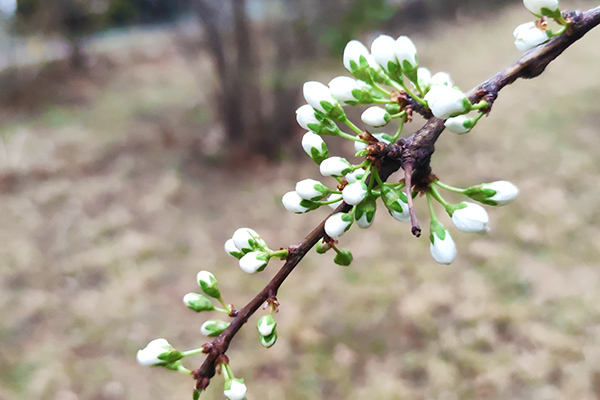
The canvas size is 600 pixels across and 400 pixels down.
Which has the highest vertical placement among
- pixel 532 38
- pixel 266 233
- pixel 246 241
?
pixel 532 38

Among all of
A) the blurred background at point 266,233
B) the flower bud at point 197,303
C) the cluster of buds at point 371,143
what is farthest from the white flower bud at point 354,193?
the blurred background at point 266,233

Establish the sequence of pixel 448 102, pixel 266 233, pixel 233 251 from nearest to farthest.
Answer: pixel 448 102, pixel 233 251, pixel 266 233

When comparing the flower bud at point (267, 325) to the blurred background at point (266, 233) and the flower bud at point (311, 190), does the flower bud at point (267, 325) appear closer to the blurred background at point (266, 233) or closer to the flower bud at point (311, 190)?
the flower bud at point (311, 190)

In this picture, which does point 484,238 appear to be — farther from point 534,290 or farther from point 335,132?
point 335,132

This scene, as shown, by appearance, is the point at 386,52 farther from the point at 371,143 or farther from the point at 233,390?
the point at 233,390

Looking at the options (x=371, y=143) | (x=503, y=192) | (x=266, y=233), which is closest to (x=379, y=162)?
(x=371, y=143)

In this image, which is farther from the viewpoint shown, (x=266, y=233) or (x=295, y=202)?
(x=266, y=233)

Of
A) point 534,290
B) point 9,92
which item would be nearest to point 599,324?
point 534,290

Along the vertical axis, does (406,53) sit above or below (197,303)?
above
